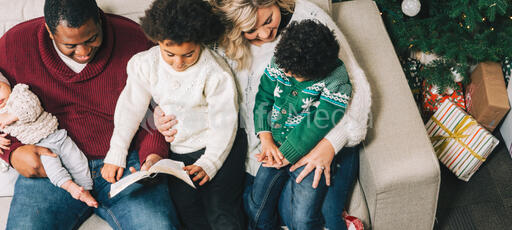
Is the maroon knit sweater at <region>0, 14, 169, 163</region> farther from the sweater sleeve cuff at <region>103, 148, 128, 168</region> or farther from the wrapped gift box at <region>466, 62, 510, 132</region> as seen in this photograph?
the wrapped gift box at <region>466, 62, 510, 132</region>

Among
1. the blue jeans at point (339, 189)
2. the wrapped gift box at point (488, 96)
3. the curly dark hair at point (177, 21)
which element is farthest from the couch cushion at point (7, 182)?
the wrapped gift box at point (488, 96)

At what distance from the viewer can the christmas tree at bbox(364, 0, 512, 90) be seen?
1.78m

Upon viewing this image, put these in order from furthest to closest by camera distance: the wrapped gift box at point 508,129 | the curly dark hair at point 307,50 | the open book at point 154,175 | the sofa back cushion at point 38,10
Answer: the wrapped gift box at point 508,129, the sofa back cushion at point 38,10, the open book at point 154,175, the curly dark hair at point 307,50

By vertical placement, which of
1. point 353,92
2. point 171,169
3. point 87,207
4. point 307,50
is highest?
point 307,50

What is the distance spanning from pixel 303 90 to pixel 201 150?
0.48 m

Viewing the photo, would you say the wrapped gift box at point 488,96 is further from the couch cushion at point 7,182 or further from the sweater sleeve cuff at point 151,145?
the couch cushion at point 7,182

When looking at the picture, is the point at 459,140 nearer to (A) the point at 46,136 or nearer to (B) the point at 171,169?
(B) the point at 171,169

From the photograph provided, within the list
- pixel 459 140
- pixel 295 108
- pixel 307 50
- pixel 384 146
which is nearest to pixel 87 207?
pixel 295 108

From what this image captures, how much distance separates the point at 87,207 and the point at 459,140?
1620 mm

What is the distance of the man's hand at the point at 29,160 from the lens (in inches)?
58.4

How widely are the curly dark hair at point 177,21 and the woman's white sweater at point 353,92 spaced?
0.97 ft

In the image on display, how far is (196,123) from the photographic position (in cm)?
153

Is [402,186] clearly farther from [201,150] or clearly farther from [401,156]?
[201,150]

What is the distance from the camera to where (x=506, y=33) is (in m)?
1.77
